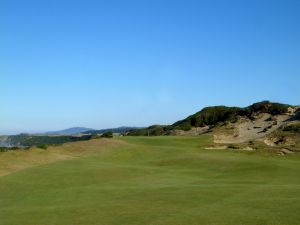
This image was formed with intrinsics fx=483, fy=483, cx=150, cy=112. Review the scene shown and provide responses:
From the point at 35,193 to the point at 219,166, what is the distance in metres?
20.1

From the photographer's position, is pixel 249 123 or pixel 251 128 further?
pixel 249 123

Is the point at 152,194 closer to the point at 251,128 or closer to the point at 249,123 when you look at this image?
the point at 251,128

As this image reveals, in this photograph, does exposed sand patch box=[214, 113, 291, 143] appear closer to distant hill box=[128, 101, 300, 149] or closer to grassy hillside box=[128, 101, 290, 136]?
distant hill box=[128, 101, 300, 149]

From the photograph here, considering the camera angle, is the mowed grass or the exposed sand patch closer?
the mowed grass

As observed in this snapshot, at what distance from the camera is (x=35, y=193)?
27.3m

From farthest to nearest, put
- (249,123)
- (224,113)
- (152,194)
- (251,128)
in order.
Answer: (224,113) < (249,123) < (251,128) < (152,194)

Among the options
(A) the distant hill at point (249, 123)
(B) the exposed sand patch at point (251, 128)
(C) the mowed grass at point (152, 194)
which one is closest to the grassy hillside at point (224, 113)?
(A) the distant hill at point (249, 123)

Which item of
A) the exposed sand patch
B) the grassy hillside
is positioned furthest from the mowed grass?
the grassy hillside

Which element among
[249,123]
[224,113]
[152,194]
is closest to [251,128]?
[249,123]

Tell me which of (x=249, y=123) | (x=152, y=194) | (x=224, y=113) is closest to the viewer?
(x=152, y=194)

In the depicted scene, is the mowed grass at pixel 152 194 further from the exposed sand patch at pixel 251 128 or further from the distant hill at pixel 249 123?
the exposed sand patch at pixel 251 128

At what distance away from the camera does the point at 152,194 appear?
81.7ft

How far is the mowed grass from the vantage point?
18.9 metres

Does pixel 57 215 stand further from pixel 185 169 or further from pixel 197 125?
pixel 197 125
